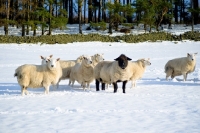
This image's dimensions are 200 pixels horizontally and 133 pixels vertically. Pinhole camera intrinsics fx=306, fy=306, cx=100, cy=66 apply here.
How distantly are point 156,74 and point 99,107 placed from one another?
915 cm

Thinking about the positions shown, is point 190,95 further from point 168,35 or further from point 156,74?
point 168,35

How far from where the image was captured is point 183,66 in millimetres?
14383

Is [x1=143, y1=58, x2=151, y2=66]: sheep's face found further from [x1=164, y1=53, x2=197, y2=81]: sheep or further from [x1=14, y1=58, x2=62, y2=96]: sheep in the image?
[x1=14, y1=58, x2=62, y2=96]: sheep

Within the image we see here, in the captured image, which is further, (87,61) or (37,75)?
(87,61)

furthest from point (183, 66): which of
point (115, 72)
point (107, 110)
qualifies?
point (107, 110)

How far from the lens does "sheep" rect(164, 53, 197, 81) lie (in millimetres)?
14344

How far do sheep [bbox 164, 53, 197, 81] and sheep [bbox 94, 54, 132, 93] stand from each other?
395 cm

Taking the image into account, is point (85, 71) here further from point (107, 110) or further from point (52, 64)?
point (107, 110)

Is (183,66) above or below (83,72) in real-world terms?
above

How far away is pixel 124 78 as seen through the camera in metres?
11.3

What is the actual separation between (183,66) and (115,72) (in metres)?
4.56

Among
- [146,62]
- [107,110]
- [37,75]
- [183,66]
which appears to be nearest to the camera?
[107,110]

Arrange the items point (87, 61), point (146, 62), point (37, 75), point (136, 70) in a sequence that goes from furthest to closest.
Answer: point (146, 62)
point (136, 70)
point (87, 61)
point (37, 75)

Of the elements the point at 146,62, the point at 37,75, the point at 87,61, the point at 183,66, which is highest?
the point at 87,61
